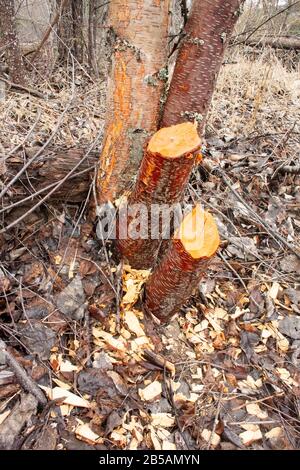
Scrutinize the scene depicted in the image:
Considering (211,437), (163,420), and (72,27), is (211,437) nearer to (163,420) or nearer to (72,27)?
(163,420)

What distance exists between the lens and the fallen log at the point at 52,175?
2010 mm

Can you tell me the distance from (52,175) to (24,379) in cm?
110

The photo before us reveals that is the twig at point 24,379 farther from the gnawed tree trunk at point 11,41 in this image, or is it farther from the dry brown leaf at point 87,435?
the gnawed tree trunk at point 11,41

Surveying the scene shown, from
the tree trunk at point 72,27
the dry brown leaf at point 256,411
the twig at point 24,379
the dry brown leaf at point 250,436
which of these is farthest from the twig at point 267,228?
the tree trunk at point 72,27

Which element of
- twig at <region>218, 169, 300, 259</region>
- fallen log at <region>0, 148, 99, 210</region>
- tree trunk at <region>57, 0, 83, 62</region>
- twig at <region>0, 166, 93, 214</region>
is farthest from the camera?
tree trunk at <region>57, 0, 83, 62</region>

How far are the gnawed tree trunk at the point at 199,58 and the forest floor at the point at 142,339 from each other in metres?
0.66

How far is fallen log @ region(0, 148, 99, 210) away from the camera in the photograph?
2.01 m

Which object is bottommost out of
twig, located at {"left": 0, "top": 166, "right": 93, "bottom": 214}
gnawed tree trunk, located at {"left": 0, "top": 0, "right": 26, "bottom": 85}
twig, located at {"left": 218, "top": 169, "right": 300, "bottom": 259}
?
twig, located at {"left": 218, "top": 169, "right": 300, "bottom": 259}

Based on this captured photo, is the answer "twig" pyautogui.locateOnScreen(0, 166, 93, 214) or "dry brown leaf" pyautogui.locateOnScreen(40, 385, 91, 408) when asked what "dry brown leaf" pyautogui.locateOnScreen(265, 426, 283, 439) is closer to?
"dry brown leaf" pyautogui.locateOnScreen(40, 385, 91, 408)

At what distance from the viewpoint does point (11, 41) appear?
362 centimetres

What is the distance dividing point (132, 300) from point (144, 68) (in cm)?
117

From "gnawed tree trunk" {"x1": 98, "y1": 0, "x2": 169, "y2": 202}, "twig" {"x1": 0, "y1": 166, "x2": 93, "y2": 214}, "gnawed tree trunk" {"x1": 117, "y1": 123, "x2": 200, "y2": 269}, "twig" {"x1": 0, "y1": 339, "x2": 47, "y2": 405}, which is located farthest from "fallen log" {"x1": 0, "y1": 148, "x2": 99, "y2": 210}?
"twig" {"x1": 0, "y1": 339, "x2": 47, "y2": 405}

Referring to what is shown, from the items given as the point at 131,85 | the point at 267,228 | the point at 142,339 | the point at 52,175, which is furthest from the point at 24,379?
the point at 267,228

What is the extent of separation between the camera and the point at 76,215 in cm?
217
